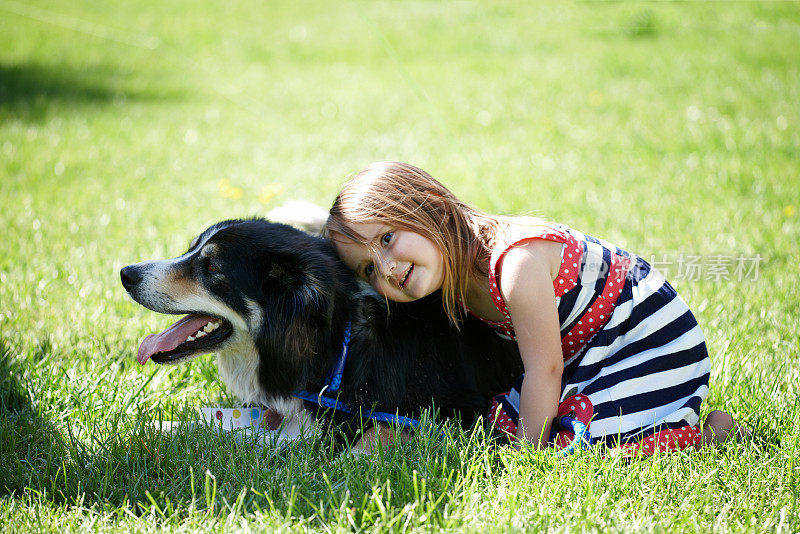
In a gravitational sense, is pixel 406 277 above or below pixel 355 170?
below

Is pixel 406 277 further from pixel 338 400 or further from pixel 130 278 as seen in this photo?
pixel 130 278

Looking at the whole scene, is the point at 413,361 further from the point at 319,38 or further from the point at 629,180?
the point at 319,38

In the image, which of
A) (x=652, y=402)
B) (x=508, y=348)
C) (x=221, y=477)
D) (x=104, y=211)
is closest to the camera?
(x=221, y=477)

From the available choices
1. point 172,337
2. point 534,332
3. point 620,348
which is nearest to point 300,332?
point 172,337

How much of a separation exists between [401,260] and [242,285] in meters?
0.59

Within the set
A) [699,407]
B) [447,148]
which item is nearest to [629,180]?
[447,148]

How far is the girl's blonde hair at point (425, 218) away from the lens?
2.64 meters

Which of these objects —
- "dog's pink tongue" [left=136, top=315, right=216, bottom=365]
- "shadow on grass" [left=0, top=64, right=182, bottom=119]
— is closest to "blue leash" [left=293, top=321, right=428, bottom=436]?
"dog's pink tongue" [left=136, top=315, right=216, bottom=365]

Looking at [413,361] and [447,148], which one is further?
[447,148]

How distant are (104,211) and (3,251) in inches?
40.3

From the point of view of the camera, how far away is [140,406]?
9.20 ft

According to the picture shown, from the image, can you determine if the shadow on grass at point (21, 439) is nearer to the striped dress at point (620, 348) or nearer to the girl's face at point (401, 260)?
the girl's face at point (401, 260)

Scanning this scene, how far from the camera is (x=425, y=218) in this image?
266 cm

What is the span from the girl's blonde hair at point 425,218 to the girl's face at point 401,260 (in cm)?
2
